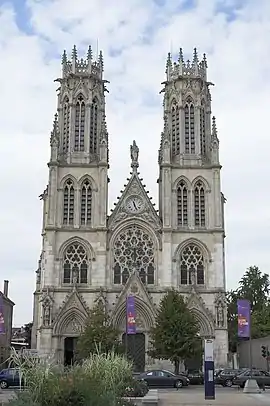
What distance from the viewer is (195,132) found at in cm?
6744

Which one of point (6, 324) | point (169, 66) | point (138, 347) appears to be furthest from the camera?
point (6, 324)

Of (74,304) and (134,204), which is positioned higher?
(134,204)

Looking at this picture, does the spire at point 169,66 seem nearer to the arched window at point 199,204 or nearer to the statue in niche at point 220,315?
the arched window at point 199,204

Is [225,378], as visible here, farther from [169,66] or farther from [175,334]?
[169,66]

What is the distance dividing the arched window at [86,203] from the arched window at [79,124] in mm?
4248

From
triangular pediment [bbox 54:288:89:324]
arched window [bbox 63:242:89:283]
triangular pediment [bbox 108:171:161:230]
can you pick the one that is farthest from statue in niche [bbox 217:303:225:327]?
arched window [bbox 63:242:89:283]

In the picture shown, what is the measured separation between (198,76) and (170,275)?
72.4 ft

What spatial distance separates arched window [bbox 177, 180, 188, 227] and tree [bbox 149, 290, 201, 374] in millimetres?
9846

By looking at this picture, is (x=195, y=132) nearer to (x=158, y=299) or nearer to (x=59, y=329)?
(x=158, y=299)

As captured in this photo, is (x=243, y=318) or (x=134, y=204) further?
(x=134, y=204)

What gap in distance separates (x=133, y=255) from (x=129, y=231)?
101 inches

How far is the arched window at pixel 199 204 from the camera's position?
64375mm

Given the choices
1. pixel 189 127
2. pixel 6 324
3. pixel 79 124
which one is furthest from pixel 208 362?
pixel 6 324

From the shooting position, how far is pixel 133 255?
62.8 meters
